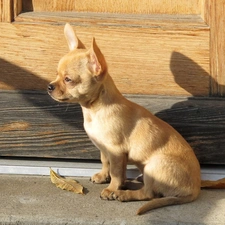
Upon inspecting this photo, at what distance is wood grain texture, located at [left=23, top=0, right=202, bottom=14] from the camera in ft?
12.8

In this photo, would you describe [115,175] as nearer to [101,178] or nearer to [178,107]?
[101,178]

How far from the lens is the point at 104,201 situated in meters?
3.50

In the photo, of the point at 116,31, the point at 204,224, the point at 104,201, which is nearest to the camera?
the point at 204,224

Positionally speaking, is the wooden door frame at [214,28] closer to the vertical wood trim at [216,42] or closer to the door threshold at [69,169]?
the vertical wood trim at [216,42]

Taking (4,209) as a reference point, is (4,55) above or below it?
above

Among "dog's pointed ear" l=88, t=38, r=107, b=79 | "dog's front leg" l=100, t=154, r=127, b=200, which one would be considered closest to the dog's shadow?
"dog's front leg" l=100, t=154, r=127, b=200

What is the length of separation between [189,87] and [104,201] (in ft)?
3.06

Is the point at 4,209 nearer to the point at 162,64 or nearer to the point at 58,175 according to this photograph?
the point at 58,175

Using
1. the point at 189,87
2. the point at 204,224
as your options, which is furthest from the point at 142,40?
the point at 204,224

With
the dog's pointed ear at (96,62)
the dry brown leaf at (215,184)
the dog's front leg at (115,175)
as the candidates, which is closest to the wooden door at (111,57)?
the dry brown leaf at (215,184)

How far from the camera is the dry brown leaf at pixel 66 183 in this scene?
3.65 metres

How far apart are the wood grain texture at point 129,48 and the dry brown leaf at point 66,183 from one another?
610 millimetres

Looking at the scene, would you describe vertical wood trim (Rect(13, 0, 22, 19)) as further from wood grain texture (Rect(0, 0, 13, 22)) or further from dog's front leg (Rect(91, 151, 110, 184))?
dog's front leg (Rect(91, 151, 110, 184))

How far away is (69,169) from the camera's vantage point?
13.0ft
